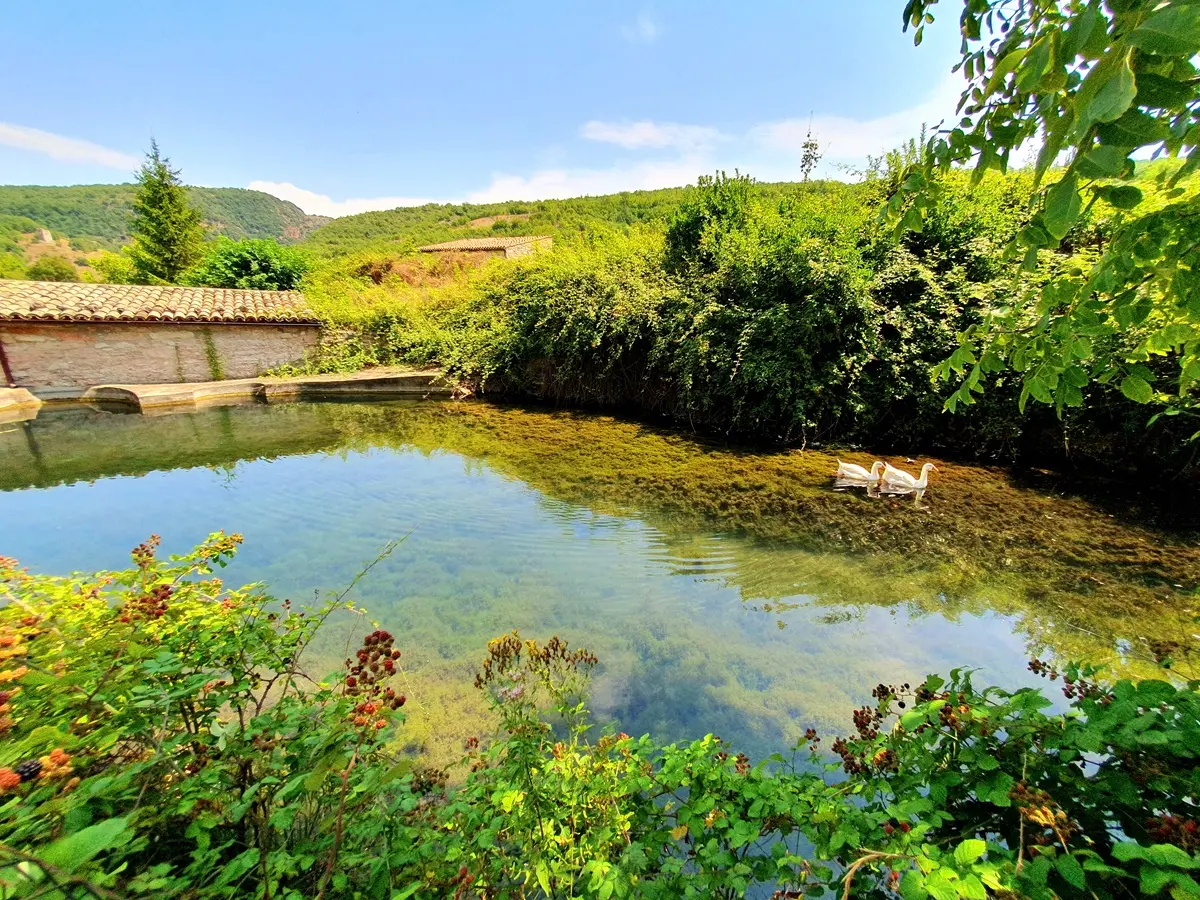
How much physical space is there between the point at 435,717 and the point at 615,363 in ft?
30.1

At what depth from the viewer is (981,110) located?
146cm

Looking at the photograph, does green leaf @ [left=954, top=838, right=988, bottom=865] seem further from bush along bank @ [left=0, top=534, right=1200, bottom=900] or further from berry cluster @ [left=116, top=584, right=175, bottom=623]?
berry cluster @ [left=116, top=584, right=175, bottom=623]

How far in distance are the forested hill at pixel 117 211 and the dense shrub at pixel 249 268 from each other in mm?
48442

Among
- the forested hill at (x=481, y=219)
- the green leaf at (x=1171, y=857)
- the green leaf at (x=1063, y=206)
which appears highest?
the forested hill at (x=481, y=219)

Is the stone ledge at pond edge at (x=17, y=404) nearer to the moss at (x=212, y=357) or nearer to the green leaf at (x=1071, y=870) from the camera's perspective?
the moss at (x=212, y=357)

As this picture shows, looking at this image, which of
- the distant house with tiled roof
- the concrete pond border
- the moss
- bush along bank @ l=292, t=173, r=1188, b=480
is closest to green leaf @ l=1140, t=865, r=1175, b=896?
bush along bank @ l=292, t=173, r=1188, b=480

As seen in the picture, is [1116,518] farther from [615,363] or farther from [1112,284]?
[615,363]

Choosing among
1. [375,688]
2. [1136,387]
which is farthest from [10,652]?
[1136,387]

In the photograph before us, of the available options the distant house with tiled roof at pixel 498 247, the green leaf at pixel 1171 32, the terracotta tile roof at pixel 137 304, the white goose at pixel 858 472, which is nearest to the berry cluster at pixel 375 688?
the green leaf at pixel 1171 32

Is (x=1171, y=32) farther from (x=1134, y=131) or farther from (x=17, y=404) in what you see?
(x=17, y=404)

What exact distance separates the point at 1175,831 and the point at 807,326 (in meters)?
7.68

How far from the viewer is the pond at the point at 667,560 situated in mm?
3148

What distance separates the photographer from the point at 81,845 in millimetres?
755

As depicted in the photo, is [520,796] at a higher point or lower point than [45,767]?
lower
